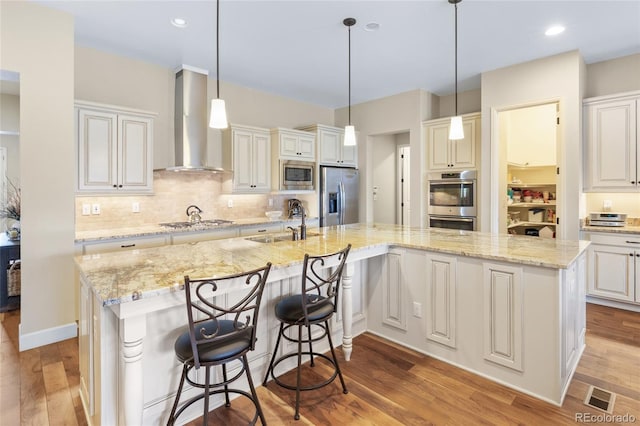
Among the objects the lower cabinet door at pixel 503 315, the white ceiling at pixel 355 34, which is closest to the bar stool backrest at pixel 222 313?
the lower cabinet door at pixel 503 315

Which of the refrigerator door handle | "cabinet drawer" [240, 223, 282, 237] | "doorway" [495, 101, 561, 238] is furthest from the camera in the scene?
the refrigerator door handle

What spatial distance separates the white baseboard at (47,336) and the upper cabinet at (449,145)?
15.5 ft

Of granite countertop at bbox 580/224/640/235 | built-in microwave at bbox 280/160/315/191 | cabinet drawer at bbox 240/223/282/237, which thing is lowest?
cabinet drawer at bbox 240/223/282/237

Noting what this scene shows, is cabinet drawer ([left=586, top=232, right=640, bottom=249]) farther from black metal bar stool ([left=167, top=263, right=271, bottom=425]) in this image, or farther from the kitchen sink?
black metal bar stool ([left=167, top=263, right=271, bottom=425])

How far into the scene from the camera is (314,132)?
530cm

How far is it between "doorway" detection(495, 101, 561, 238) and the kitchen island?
2613 millimetres

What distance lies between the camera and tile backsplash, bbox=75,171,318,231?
3695 millimetres

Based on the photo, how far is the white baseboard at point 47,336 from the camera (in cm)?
278

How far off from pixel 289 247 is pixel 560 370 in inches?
73.9

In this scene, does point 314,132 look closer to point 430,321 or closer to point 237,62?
point 237,62

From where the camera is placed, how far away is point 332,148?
5.50 meters

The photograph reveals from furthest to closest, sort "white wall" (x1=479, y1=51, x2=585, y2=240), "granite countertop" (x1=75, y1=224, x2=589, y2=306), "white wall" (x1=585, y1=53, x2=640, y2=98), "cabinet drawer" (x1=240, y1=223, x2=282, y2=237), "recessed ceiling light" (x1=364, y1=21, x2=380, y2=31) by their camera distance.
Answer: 1. "cabinet drawer" (x1=240, y1=223, x2=282, y2=237)
2. "white wall" (x1=585, y1=53, x2=640, y2=98)
3. "white wall" (x1=479, y1=51, x2=585, y2=240)
4. "recessed ceiling light" (x1=364, y1=21, x2=380, y2=31)
5. "granite countertop" (x1=75, y1=224, x2=589, y2=306)

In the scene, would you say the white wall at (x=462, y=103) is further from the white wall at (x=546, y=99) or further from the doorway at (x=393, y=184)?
the doorway at (x=393, y=184)

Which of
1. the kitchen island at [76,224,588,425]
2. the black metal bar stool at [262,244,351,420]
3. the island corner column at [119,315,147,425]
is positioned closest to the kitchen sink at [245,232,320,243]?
the kitchen island at [76,224,588,425]
